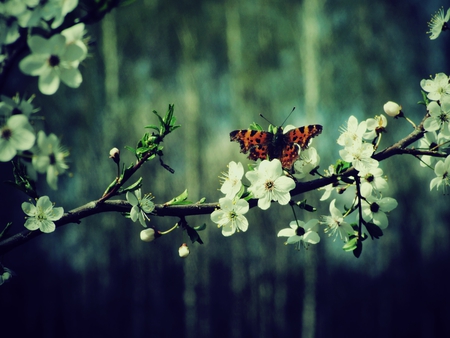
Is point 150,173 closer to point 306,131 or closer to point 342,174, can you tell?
point 306,131

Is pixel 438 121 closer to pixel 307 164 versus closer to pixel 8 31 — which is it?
pixel 307 164

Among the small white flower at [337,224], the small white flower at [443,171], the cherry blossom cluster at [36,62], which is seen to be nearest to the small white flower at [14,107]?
the cherry blossom cluster at [36,62]

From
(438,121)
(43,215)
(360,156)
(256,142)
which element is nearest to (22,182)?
(43,215)

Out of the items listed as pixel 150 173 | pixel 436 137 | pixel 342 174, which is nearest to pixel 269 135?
pixel 342 174

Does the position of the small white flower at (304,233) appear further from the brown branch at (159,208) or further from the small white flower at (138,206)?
the small white flower at (138,206)

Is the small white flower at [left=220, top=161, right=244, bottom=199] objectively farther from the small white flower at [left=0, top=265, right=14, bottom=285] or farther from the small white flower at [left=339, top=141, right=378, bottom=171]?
the small white flower at [left=0, top=265, right=14, bottom=285]
